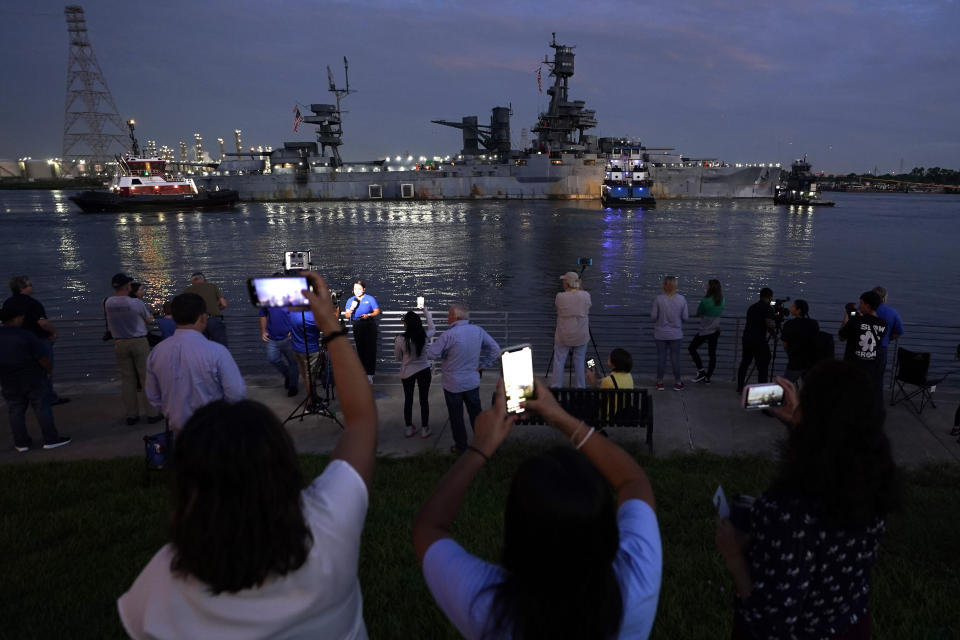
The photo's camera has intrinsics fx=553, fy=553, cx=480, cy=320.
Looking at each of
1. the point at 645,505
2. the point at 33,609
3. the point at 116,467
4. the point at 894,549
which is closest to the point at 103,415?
the point at 116,467

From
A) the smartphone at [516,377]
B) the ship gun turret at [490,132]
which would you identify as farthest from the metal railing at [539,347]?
the ship gun turret at [490,132]

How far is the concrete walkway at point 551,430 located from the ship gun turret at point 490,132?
373 ft

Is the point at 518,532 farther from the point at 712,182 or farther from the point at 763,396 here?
the point at 712,182

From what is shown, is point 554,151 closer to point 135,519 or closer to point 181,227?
point 181,227

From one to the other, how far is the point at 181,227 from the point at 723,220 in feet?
187

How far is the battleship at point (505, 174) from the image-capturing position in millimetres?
96062

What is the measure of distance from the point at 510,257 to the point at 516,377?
3404 cm

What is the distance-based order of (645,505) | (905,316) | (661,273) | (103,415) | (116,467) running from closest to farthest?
1. (645,505)
2. (116,467)
3. (103,415)
4. (905,316)
5. (661,273)

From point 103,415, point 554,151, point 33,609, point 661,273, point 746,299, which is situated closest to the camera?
point 33,609

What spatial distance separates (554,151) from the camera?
315 ft

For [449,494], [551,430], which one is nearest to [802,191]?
[551,430]

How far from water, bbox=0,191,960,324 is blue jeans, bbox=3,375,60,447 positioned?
14.3 meters

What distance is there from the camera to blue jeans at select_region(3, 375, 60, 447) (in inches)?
255

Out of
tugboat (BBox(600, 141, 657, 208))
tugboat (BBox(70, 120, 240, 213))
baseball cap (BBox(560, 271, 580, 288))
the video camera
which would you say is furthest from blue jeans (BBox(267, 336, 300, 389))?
tugboat (BBox(600, 141, 657, 208))
